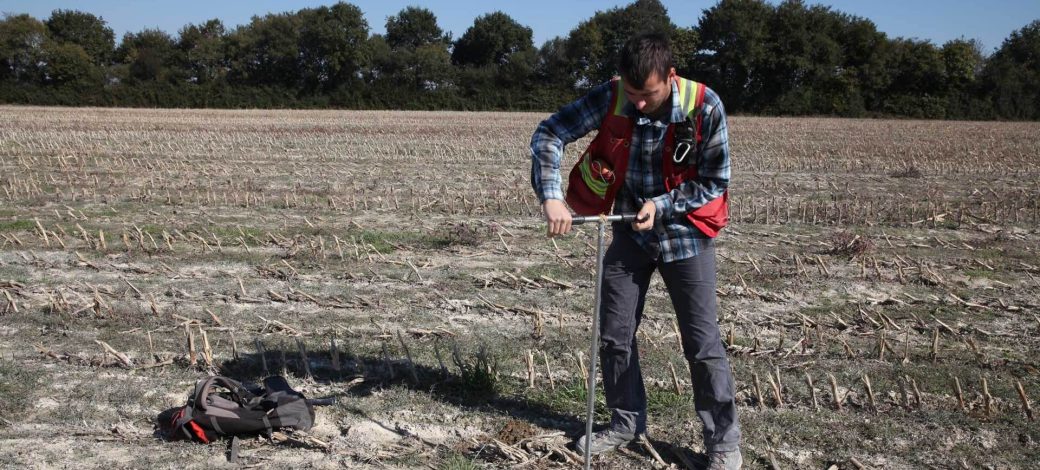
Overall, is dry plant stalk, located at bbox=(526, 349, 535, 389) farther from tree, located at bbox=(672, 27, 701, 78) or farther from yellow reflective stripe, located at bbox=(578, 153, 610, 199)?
tree, located at bbox=(672, 27, 701, 78)

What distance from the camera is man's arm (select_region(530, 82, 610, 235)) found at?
3.85 m

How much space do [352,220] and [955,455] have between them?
7631 millimetres

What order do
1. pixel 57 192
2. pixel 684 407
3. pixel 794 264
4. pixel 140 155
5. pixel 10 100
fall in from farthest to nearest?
1. pixel 10 100
2. pixel 140 155
3. pixel 57 192
4. pixel 794 264
5. pixel 684 407

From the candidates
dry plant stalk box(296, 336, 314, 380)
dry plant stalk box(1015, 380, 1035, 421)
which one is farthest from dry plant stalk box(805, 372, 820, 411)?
dry plant stalk box(296, 336, 314, 380)

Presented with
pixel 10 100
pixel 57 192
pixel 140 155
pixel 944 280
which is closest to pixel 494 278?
pixel 944 280

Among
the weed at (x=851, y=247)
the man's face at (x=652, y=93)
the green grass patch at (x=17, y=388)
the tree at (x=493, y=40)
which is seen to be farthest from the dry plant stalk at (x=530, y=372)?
the tree at (x=493, y=40)

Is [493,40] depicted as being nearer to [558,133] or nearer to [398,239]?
[398,239]

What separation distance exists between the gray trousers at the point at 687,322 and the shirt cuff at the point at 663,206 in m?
0.25

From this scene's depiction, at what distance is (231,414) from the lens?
435 cm

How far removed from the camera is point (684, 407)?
15.6 ft

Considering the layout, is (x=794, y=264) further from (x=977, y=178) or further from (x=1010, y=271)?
(x=977, y=178)

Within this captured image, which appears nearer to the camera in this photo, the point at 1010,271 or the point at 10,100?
the point at 1010,271

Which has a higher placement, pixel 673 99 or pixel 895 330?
pixel 673 99

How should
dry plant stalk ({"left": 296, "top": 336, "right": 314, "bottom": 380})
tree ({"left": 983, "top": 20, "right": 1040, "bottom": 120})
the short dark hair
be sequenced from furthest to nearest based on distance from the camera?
tree ({"left": 983, "top": 20, "right": 1040, "bottom": 120})
dry plant stalk ({"left": 296, "top": 336, "right": 314, "bottom": 380})
the short dark hair
